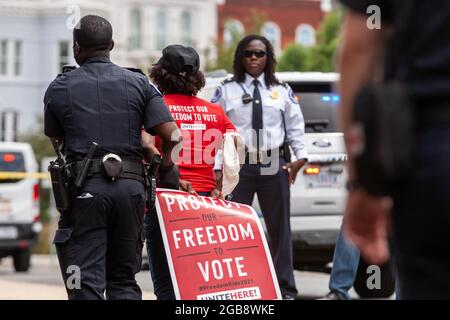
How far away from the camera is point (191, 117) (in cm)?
802

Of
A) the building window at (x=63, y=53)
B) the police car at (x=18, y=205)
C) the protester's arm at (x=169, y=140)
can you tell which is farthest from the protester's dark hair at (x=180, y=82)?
the building window at (x=63, y=53)

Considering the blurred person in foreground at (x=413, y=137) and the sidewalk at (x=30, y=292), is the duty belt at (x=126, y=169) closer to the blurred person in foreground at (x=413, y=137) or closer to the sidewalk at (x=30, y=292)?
the blurred person in foreground at (x=413, y=137)

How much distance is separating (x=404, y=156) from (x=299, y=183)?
8083 mm

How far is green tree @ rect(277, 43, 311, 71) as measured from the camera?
52.4 m

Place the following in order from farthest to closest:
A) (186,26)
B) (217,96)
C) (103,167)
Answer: (186,26), (217,96), (103,167)

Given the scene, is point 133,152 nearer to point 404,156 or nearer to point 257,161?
point 257,161

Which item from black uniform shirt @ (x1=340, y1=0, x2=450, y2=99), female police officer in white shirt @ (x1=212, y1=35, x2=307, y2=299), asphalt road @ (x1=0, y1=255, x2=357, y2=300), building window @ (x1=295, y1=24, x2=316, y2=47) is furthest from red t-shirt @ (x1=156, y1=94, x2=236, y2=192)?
building window @ (x1=295, y1=24, x2=316, y2=47)

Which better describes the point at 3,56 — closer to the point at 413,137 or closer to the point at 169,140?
the point at 169,140

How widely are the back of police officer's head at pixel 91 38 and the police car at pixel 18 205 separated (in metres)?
14.1

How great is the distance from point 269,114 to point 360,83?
6.43 meters

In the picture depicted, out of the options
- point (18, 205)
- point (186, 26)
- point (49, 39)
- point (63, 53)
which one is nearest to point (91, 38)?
point (18, 205)

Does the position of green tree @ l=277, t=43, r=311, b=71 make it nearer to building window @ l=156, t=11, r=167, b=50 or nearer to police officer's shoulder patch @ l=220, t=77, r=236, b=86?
building window @ l=156, t=11, r=167, b=50
